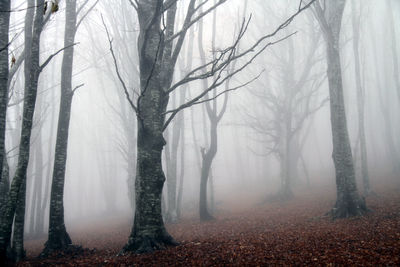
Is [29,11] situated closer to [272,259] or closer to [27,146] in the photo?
[27,146]

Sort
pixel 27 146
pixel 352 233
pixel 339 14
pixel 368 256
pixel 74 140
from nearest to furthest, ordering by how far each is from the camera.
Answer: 1. pixel 368 256
2. pixel 27 146
3. pixel 352 233
4. pixel 339 14
5. pixel 74 140

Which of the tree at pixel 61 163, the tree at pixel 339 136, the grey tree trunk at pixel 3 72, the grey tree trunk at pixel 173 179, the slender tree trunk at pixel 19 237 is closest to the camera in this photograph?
the grey tree trunk at pixel 3 72

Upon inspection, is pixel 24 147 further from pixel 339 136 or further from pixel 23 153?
pixel 339 136

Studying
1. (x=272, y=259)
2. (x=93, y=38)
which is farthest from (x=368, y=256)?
(x=93, y=38)

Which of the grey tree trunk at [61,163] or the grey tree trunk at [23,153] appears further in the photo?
the grey tree trunk at [61,163]

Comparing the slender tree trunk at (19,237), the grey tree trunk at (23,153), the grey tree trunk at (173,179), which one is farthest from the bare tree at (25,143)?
the grey tree trunk at (173,179)

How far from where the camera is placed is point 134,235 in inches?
195

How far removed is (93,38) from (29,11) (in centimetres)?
1190

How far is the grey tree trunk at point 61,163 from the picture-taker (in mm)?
6090

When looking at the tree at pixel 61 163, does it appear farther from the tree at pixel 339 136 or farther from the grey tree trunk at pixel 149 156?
the tree at pixel 339 136

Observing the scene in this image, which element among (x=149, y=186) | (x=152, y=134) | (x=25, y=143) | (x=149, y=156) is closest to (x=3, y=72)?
(x=25, y=143)

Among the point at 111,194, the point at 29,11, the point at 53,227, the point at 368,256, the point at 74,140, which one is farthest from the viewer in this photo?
the point at 74,140

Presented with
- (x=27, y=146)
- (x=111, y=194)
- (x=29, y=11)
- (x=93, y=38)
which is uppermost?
(x=93, y=38)

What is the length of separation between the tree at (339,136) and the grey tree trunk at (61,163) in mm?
7401
